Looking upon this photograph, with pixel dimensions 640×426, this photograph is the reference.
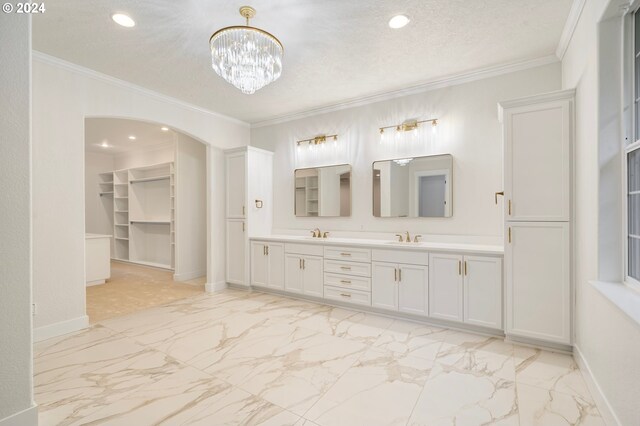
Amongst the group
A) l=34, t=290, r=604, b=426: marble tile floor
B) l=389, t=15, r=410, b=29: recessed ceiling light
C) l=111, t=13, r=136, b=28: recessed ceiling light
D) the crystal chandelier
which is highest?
l=111, t=13, r=136, b=28: recessed ceiling light

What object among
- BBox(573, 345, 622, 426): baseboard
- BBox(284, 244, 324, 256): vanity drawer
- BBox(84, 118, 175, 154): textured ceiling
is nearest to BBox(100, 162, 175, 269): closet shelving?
BBox(84, 118, 175, 154): textured ceiling

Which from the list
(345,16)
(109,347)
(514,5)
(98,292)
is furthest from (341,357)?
(98,292)

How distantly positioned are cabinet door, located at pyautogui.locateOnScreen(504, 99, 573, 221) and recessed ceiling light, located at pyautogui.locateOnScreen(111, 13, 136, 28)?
129 inches

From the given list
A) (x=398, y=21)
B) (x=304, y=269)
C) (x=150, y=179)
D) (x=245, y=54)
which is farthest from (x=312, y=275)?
(x=150, y=179)

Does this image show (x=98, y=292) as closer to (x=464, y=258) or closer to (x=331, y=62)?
(x=331, y=62)

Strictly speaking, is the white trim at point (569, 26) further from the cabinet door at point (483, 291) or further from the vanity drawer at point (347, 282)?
the vanity drawer at point (347, 282)

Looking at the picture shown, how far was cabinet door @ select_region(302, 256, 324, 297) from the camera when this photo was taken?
3.96 metres

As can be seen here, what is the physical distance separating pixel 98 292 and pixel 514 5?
20.0 feet

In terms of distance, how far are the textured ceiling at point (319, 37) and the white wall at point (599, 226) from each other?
23.7 inches

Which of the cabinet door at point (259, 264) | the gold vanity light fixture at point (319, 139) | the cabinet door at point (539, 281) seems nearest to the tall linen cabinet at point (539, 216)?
the cabinet door at point (539, 281)

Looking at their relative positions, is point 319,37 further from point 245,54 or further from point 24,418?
point 24,418

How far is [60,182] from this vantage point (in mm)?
3133

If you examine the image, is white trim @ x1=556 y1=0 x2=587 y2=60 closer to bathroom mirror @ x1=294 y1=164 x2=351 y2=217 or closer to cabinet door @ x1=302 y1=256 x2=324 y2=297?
bathroom mirror @ x1=294 y1=164 x2=351 y2=217

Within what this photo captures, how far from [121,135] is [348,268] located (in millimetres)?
5424
